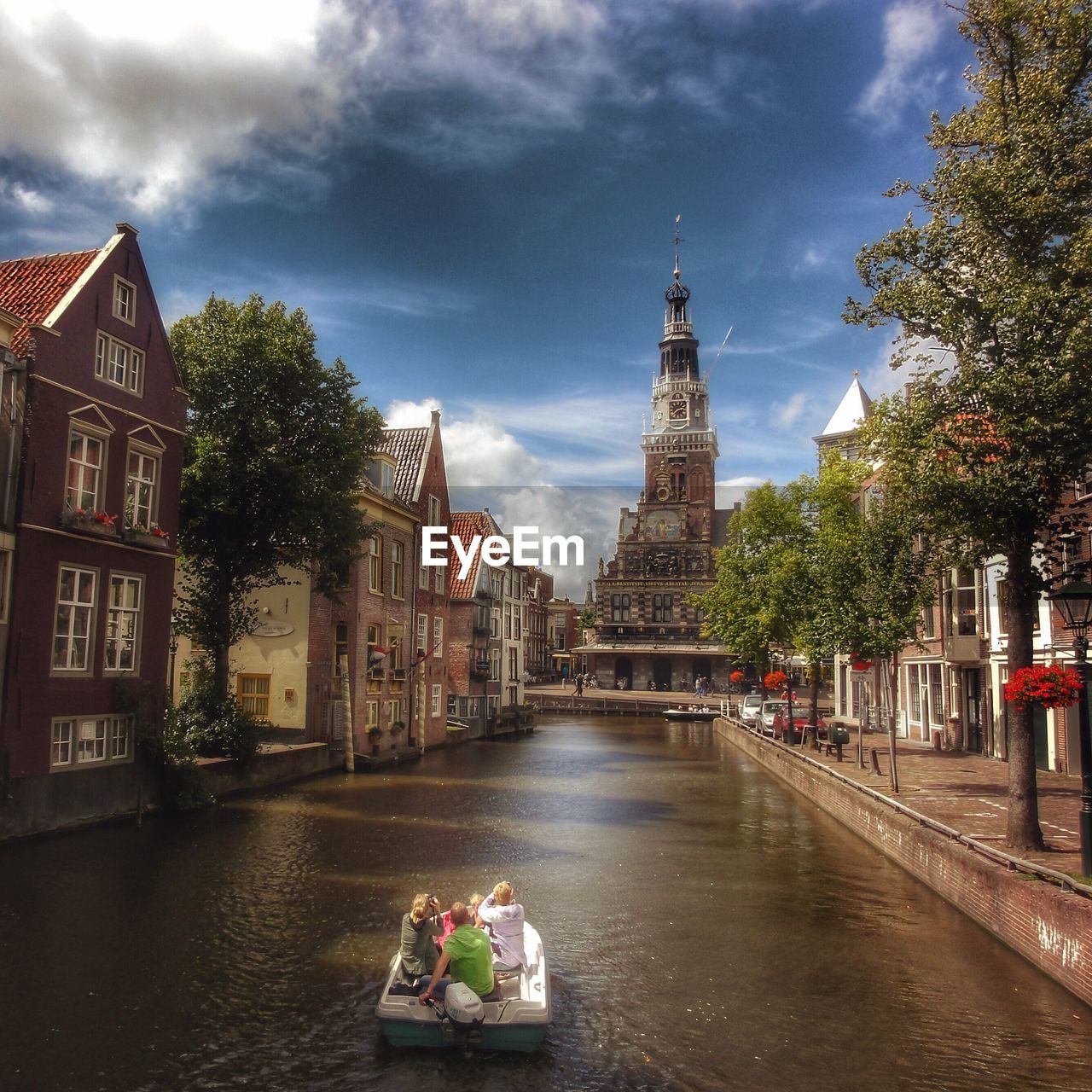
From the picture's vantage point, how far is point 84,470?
22219mm

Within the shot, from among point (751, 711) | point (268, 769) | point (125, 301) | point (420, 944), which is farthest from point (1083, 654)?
point (751, 711)

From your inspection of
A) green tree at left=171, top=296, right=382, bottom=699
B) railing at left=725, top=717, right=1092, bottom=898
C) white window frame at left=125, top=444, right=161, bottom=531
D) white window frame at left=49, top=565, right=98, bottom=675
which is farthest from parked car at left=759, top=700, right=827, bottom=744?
white window frame at left=49, top=565, right=98, bottom=675

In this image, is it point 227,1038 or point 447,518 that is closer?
point 227,1038

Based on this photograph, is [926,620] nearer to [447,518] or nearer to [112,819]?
[447,518]

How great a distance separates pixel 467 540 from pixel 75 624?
35.5 meters

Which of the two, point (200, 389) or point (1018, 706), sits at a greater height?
point (200, 389)

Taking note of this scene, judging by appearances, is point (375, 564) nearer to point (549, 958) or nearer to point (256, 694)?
point (256, 694)

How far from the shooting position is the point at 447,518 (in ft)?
158

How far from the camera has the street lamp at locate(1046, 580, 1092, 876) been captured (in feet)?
42.4

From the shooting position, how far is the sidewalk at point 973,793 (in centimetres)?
1656

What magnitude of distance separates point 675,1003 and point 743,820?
14964 mm

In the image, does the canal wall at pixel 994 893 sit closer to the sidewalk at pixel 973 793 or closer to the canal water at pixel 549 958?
the canal water at pixel 549 958

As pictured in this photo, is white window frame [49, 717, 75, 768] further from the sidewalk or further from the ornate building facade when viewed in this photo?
the ornate building facade

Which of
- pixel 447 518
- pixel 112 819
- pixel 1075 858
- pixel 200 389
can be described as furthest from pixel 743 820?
pixel 447 518
